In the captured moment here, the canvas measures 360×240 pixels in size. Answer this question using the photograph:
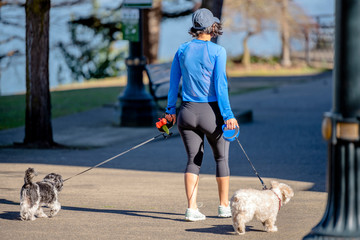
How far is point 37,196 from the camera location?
6359mm

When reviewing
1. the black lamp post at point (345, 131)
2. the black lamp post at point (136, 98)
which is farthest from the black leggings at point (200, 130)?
the black lamp post at point (136, 98)

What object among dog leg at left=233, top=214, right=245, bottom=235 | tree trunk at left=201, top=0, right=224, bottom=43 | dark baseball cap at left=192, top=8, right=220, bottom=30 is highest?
tree trunk at left=201, top=0, right=224, bottom=43

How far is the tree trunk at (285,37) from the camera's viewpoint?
34103mm

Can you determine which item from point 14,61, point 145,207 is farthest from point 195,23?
point 14,61

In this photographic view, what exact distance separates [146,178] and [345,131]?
4.79 meters

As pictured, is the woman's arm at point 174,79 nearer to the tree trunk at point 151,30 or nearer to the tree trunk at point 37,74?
the tree trunk at point 37,74

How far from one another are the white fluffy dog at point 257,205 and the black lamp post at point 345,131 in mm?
1218

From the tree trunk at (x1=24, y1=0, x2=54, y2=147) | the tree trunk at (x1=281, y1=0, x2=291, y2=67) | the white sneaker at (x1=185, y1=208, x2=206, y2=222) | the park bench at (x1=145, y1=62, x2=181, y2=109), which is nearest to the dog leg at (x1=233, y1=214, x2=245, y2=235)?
the white sneaker at (x1=185, y1=208, x2=206, y2=222)

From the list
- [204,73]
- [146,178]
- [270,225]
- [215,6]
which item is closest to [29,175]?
[204,73]

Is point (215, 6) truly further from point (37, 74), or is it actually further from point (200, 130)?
point (200, 130)

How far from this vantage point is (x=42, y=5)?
36.8 feet

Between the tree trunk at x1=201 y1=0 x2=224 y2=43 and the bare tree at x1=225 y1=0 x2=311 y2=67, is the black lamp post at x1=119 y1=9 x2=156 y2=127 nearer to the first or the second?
the tree trunk at x1=201 y1=0 x2=224 y2=43

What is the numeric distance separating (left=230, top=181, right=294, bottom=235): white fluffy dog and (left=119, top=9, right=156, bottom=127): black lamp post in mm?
7923

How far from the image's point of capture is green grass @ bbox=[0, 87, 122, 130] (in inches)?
591
